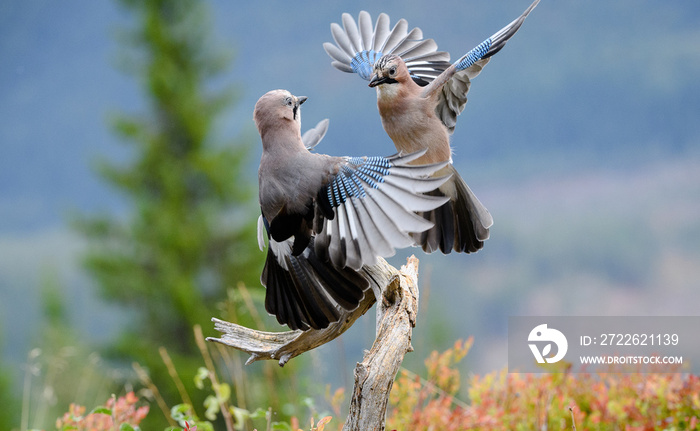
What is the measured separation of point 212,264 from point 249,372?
1.33 m

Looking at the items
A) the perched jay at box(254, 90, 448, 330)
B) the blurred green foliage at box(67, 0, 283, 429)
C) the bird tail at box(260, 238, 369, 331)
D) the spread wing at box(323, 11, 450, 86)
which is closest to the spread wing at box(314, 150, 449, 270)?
the perched jay at box(254, 90, 448, 330)

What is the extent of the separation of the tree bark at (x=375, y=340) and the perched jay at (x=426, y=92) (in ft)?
0.86

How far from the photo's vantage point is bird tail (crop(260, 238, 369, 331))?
2.55 m

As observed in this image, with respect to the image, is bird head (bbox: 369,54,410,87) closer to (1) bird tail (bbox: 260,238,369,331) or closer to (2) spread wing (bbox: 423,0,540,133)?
(2) spread wing (bbox: 423,0,540,133)

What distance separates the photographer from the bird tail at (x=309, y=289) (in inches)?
101

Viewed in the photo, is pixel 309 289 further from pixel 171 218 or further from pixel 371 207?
pixel 171 218

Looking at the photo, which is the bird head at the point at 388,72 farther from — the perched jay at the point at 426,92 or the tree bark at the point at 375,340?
the tree bark at the point at 375,340

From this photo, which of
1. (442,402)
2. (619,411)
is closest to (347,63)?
(442,402)

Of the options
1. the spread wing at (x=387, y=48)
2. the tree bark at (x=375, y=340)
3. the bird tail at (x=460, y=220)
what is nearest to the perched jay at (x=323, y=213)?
the tree bark at (x=375, y=340)

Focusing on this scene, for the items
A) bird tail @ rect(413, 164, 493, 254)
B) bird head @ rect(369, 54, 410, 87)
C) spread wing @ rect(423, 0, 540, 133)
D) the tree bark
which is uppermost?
spread wing @ rect(423, 0, 540, 133)

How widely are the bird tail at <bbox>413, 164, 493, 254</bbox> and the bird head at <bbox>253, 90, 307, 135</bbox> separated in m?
0.74

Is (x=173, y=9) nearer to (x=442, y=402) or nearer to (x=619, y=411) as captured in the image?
(x=442, y=402)

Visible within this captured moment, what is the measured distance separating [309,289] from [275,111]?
27.2 inches

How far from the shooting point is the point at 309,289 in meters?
2.59
